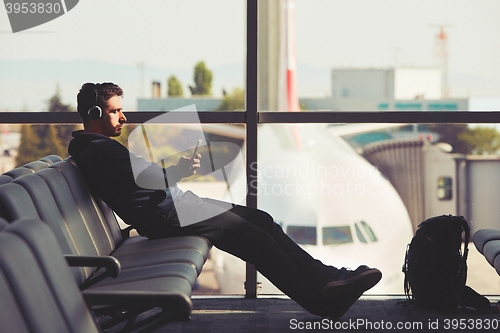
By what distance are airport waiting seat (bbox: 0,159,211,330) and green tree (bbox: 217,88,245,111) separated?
1.05m

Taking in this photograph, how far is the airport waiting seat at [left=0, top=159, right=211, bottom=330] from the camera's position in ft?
6.26

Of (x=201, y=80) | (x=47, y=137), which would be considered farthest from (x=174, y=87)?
(x=47, y=137)

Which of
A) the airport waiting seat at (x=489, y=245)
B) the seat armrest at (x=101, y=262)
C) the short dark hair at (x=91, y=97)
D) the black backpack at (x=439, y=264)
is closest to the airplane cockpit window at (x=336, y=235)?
the black backpack at (x=439, y=264)

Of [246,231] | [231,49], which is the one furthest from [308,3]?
[246,231]

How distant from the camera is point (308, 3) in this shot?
382 centimetres

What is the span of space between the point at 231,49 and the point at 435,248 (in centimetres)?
166

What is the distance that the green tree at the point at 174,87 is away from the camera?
387 cm

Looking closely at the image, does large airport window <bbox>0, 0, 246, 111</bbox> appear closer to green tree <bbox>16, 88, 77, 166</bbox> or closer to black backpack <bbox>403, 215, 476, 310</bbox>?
green tree <bbox>16, 88, 77, 166</bbox>

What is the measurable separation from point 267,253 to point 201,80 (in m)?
1.43

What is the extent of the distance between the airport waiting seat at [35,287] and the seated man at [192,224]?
4.44ft

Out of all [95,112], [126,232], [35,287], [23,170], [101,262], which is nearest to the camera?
[35,287]

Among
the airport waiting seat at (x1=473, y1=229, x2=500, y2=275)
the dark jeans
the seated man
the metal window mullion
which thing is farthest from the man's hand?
the airport waiting seat at (x1=473, y1=229, x2=500, y2=275)

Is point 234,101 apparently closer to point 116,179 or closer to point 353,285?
point 116,179

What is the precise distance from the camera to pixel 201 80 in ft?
12.8
